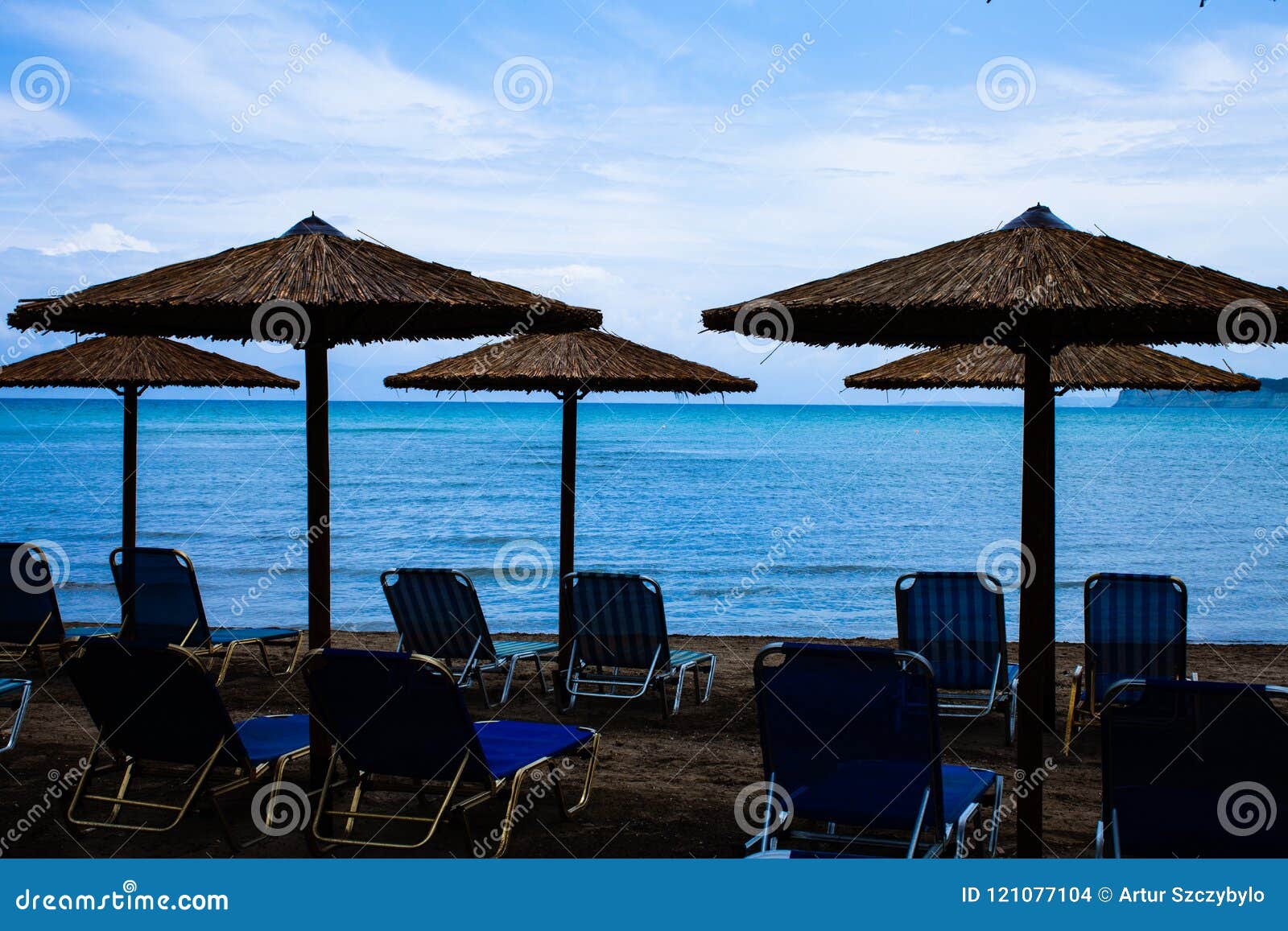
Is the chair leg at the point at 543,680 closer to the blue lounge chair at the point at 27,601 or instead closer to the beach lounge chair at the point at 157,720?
the beach lounge chair at the point at 157,720

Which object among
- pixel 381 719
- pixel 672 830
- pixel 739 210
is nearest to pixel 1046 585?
pixel 672 830

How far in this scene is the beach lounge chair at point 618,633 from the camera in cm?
731

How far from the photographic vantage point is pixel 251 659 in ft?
30.7

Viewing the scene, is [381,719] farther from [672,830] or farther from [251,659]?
[251,659]

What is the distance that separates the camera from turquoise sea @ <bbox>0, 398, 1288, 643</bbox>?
16.8m

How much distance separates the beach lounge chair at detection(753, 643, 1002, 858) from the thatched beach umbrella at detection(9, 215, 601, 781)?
6.00 ft

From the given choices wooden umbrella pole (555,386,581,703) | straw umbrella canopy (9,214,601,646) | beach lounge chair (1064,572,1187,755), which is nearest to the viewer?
straw umbrella canopy (9,214,601,646)

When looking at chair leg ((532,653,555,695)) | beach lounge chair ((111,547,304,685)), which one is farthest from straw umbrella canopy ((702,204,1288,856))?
beach lounge chair ((111,547,304,685))

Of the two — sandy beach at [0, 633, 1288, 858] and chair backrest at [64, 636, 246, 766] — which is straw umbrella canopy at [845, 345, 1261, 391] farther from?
chair backrest at [64, 636, 246, 766]

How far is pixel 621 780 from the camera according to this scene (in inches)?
229

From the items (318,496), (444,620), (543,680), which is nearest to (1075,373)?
(543,680)

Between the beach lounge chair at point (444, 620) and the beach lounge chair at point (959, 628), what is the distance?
2.57 meters

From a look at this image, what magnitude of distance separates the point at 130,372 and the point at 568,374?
359cm

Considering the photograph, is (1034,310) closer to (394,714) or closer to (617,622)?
(394,714)
